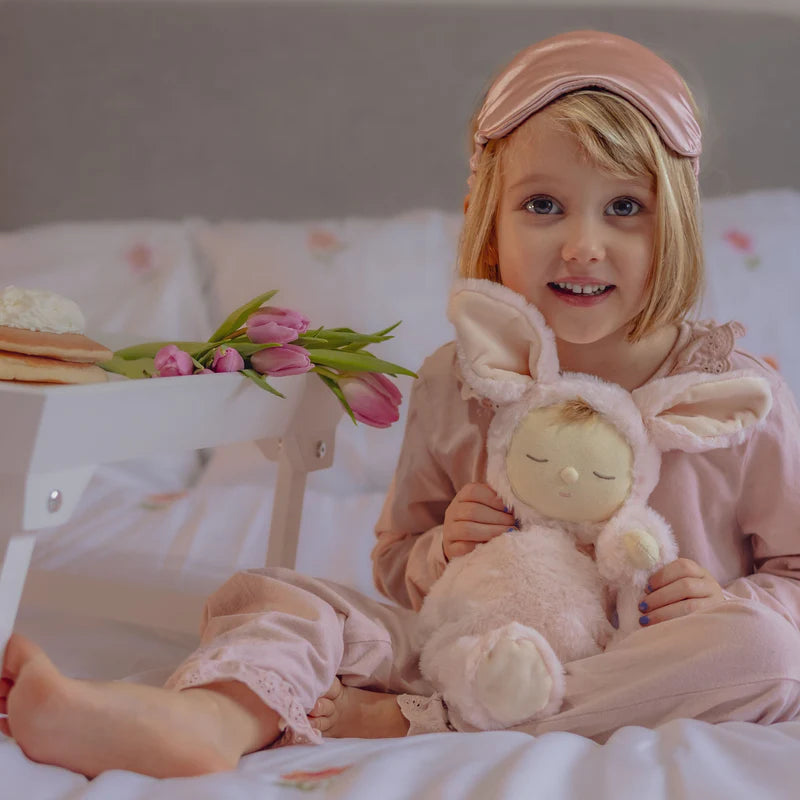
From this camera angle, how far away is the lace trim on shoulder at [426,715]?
2.77ft

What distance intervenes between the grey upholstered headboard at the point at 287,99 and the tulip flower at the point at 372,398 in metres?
1.02

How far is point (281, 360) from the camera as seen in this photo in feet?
3.05

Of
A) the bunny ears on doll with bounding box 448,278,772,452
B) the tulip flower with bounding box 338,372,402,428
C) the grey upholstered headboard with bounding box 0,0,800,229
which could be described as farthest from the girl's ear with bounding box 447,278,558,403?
the grey upholstered headboard with bounding box 0,0,800,229

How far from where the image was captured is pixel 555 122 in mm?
906

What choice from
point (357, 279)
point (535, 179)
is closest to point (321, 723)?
point (535, 179)

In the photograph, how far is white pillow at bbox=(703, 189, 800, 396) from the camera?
1.61 m

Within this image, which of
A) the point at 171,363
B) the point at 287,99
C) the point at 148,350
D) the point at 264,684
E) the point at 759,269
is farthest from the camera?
the point at 287,99

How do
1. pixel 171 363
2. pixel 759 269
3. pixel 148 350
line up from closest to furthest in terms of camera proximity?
pixel 171 363 < pixel 148 350 < pixel 759 269

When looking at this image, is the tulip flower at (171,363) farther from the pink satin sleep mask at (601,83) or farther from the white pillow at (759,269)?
the white pillow at (759,269)

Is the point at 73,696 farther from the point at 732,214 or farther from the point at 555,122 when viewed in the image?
the point at 732,214

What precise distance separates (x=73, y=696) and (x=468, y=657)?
29cm

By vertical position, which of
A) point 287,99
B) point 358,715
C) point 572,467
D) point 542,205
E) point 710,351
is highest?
point 287,99

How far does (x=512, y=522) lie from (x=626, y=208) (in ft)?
0.96

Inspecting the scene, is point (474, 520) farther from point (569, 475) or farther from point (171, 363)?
point (171, 363)
